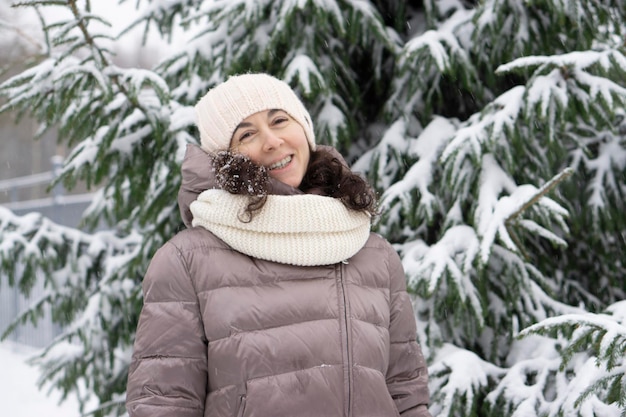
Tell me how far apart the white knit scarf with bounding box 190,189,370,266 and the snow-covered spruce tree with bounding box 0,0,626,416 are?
35.1 inches

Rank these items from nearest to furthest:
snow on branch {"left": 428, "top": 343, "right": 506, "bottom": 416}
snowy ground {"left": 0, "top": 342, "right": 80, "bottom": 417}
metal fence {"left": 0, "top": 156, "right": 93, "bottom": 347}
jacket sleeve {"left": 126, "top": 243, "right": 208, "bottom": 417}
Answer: jacket sleeve {"left": 126, "top": 243, "right": 208, "bottom": 417}, snow on branch {"left": 428, "top": 343, "right": 506, "bottom": 416}, snowy ground {"left": 0, "top": 342, "right": 80, "bottom": 417}, metal fence {"left": 0, "top": 156, "right": 93, "bottom": 347}

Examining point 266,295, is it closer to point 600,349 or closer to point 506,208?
point 600,349

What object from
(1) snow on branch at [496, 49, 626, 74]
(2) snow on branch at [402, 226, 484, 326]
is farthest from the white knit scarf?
(1) snow on branch at [496, 49, 626, 74]

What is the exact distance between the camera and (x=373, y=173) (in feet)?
10.6

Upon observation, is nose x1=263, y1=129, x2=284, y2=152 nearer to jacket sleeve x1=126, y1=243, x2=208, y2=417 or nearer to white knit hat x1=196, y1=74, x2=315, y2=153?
white knit hat x1=196, y1=74, x2=315, y2=153

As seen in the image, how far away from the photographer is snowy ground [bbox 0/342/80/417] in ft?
25.9

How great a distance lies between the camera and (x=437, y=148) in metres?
3.01

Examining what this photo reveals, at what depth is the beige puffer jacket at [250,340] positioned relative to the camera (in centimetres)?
161

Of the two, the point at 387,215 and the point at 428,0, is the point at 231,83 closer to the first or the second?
the point at 387,215

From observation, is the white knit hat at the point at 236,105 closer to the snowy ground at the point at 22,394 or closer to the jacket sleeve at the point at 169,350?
the jacket sleeve at the point at 169,350

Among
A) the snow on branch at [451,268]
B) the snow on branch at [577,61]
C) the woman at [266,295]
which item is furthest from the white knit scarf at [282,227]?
the snow on branch at [577,61]

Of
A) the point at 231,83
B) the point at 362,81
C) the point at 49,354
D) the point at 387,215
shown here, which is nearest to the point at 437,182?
the point at 387,215

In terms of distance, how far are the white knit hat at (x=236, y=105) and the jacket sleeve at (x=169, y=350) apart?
1.27 ft

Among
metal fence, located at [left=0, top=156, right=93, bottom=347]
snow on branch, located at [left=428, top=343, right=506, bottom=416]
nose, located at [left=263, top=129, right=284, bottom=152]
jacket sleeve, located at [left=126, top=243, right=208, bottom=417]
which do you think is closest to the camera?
jacket sleeve, located at [left=126, top=243, right=208, bottom=417]
